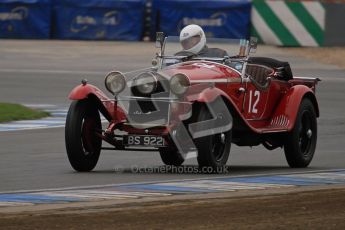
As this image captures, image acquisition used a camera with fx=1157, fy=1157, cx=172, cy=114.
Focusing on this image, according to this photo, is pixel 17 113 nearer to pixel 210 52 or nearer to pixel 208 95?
pixel 210 52

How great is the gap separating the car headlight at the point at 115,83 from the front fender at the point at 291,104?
2083 millimetres

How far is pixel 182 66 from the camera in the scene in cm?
1309

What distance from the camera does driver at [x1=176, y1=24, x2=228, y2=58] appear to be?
13453mm

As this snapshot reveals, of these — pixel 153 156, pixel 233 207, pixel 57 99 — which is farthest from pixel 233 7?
pixel 233 207

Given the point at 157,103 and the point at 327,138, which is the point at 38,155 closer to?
the point at 157,103

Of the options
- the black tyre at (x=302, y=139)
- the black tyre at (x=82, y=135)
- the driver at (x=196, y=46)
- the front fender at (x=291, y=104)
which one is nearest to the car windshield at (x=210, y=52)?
the driver at (x=196, y=46)

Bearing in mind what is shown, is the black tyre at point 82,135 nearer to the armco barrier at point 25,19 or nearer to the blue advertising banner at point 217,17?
the blue advertising banner at point 217,17

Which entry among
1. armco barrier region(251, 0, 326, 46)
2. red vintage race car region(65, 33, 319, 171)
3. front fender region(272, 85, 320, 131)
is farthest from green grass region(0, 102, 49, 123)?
armco barrier region(251, 0, 326, 46)

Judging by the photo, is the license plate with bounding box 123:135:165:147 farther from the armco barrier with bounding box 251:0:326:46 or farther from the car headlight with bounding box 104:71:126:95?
the armco barrier with bounding box 251:0:326:46

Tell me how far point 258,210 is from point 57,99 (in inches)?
573

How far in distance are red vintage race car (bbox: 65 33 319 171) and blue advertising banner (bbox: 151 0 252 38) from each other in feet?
75.8

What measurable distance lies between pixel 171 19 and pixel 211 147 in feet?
83.9

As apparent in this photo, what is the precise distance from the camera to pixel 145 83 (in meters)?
12.5

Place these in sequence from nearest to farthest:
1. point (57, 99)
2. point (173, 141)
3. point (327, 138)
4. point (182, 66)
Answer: point (173, 141) → point (182, 66) → point (327, 138) → point (57, 99)
